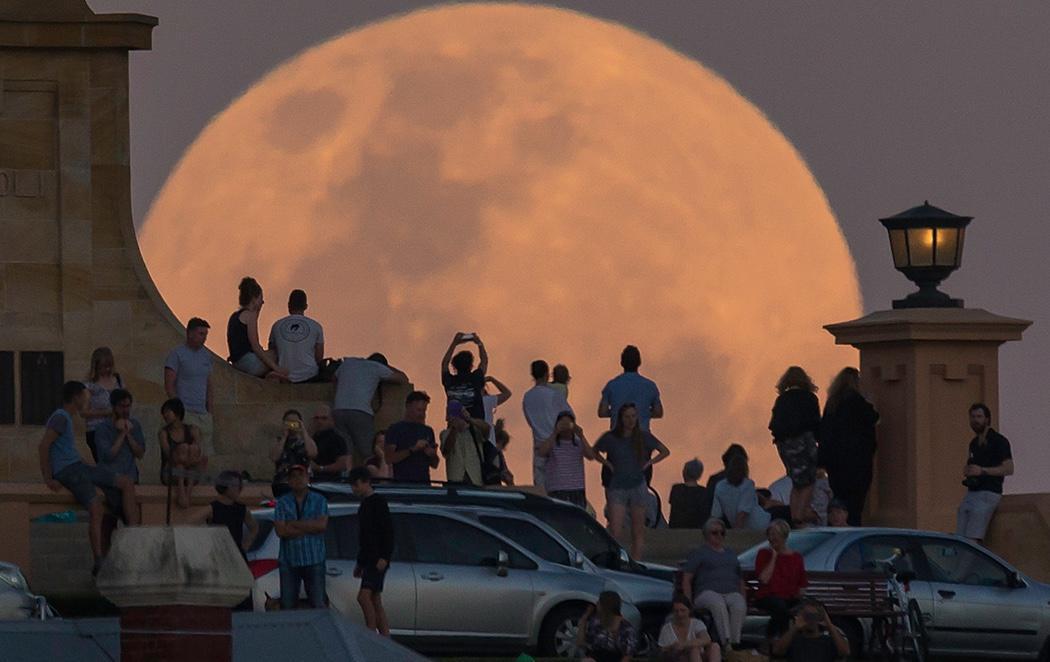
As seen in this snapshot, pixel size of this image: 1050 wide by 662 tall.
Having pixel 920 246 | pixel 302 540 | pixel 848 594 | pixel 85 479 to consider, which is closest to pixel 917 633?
pixel 848 594

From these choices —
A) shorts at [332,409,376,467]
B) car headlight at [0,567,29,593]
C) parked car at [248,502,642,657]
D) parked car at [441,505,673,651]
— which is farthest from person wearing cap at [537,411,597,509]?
car headlight at [0,567,29,593]

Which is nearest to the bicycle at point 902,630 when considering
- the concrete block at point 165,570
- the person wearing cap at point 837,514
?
the person wearing cap at point 837,514

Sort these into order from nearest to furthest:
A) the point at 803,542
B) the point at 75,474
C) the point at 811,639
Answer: the point at 811,639 → the point at 803,542 → the point at 75,474

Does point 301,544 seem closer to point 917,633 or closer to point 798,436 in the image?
point 917,633

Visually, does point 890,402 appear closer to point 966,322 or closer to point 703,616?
point 966,322

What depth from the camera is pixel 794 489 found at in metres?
42.5

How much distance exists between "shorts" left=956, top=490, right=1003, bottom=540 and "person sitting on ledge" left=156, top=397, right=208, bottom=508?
758 centimetres

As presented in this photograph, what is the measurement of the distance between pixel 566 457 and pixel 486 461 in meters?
0.79

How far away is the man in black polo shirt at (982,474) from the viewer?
41.6 meters

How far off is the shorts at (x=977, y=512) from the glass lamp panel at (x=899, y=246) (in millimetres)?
2733

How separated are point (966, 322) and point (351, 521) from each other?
31.5 feet

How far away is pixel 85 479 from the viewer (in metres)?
39.2

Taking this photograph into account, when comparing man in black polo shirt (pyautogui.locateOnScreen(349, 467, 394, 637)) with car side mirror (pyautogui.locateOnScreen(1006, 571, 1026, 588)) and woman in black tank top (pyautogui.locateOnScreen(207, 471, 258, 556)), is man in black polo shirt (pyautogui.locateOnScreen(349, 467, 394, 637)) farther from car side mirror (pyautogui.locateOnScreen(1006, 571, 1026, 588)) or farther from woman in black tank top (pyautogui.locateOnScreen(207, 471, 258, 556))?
car side mirror (pyautogui.locateOnScreen(1006, 571, 1026, 588))

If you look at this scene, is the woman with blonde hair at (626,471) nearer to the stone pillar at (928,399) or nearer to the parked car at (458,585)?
the parked car at (458,585)
